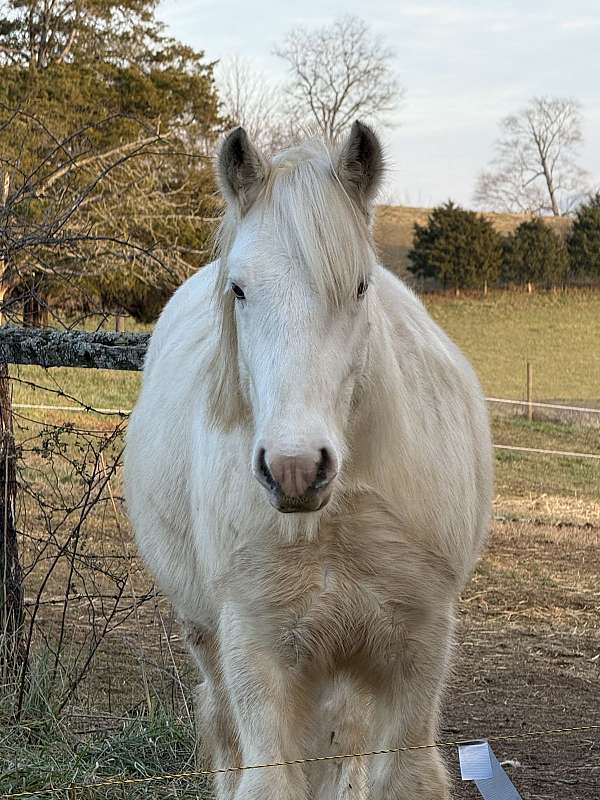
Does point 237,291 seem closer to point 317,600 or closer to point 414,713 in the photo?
point 317,600

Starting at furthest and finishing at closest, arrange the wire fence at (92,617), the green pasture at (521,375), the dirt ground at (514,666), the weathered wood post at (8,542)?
the green pasture at (521,375)
the weathered wood post at (8,542)
the dirt ground at (514,666)
the wire fence at (92,617)

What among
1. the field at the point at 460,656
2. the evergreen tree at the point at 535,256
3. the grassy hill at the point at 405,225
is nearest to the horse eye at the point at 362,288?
the field at the point at 460,656

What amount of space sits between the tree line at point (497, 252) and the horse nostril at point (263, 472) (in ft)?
102

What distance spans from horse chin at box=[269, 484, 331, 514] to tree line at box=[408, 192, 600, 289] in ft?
102

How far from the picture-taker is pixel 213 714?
3.59 metres

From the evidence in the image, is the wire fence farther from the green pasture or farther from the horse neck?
the green pasture

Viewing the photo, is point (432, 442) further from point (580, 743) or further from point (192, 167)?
point (192, 167)

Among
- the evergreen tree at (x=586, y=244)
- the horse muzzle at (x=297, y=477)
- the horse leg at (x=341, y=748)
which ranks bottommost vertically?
the horse leg at (x=341, y=748)

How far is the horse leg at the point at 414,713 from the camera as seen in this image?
2.73 metres

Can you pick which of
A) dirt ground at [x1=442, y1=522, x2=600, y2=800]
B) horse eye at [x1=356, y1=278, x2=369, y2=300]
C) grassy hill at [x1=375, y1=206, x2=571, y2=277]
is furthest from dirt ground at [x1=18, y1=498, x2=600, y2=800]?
grassy hill at [x1=375, y1=206, x2=571, y2=277]

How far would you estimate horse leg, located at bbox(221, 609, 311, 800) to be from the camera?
2.64 m

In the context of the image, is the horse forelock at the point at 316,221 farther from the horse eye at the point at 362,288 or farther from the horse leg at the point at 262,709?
the horse leg at the point at 262,709

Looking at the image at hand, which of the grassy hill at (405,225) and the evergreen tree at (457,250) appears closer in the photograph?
the evergreen tree at (457,250)

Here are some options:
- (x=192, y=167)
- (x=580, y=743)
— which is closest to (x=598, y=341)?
(x=192, y=167)
